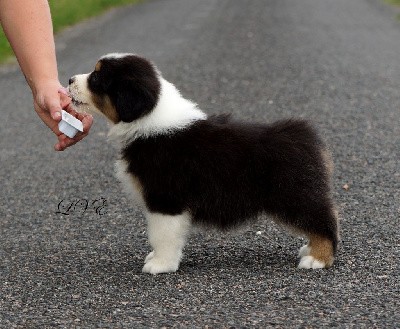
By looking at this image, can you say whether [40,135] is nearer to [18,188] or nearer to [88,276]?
[18,188]

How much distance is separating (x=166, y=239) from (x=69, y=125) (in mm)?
816

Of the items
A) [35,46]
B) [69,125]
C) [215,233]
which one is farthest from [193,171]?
[35,46]

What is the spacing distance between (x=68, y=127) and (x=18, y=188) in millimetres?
2484

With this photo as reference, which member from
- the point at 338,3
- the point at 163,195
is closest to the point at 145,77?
the point at 163,195

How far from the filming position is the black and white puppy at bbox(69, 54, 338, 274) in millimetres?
4859

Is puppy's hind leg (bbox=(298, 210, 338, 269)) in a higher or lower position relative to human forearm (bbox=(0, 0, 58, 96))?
lower

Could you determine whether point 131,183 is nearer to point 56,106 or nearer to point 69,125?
point 69,125

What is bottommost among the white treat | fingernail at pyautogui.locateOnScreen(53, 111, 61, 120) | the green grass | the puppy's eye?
the green grass

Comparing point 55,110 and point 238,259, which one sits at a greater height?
point 55,110

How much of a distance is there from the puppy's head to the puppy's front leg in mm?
571

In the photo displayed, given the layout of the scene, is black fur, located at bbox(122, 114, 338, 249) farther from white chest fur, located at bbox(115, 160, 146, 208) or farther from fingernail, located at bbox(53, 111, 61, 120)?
fingernail, located at bbox(53, 111, 61, 120)

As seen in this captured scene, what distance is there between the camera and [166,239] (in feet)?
15.9

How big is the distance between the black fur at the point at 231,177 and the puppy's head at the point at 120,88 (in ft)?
0.62

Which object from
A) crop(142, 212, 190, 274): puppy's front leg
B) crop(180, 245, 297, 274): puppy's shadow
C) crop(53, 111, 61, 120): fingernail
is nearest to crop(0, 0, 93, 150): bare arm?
crop(53, 111, 61, 120): fingernail
